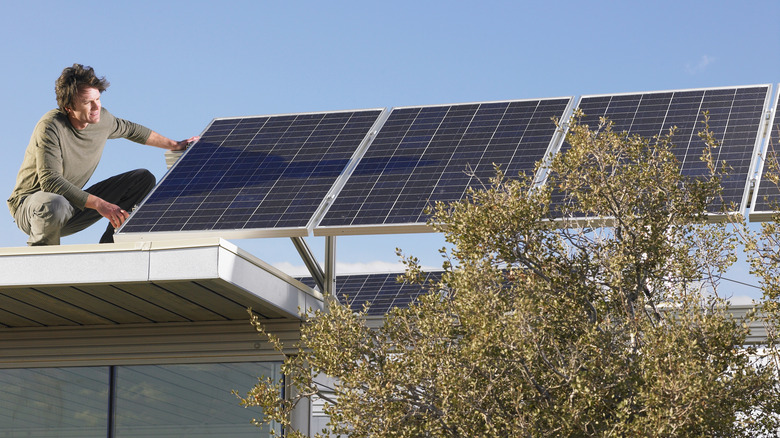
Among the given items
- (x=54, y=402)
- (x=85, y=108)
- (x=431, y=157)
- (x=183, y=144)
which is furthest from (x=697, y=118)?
(x=54, y=402)

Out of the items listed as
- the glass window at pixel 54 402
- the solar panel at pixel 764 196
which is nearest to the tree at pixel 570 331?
the solar panel at pixel 764 196

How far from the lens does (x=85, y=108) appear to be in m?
13.7

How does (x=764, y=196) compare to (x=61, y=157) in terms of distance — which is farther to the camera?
(x=61, y=157)

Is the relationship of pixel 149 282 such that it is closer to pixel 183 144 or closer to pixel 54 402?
pixel 54 402

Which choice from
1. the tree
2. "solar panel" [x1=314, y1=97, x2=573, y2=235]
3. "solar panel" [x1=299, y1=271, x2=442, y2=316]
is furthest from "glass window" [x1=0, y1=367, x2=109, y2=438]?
"solar panel" [x1=299, y1=271, x2=442, y2=316]

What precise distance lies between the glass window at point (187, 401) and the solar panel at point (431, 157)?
93.7 inches

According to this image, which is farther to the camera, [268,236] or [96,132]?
[96,132]

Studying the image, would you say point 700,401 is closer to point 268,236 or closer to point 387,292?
point 268,236

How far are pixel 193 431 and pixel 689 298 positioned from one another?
697 centimetres

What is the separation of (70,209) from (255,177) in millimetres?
2565

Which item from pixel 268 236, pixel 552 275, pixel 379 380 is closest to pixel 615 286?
pixel 552 275

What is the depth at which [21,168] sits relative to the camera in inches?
542

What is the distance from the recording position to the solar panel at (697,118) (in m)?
12.4

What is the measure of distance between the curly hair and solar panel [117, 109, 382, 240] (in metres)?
1.74
